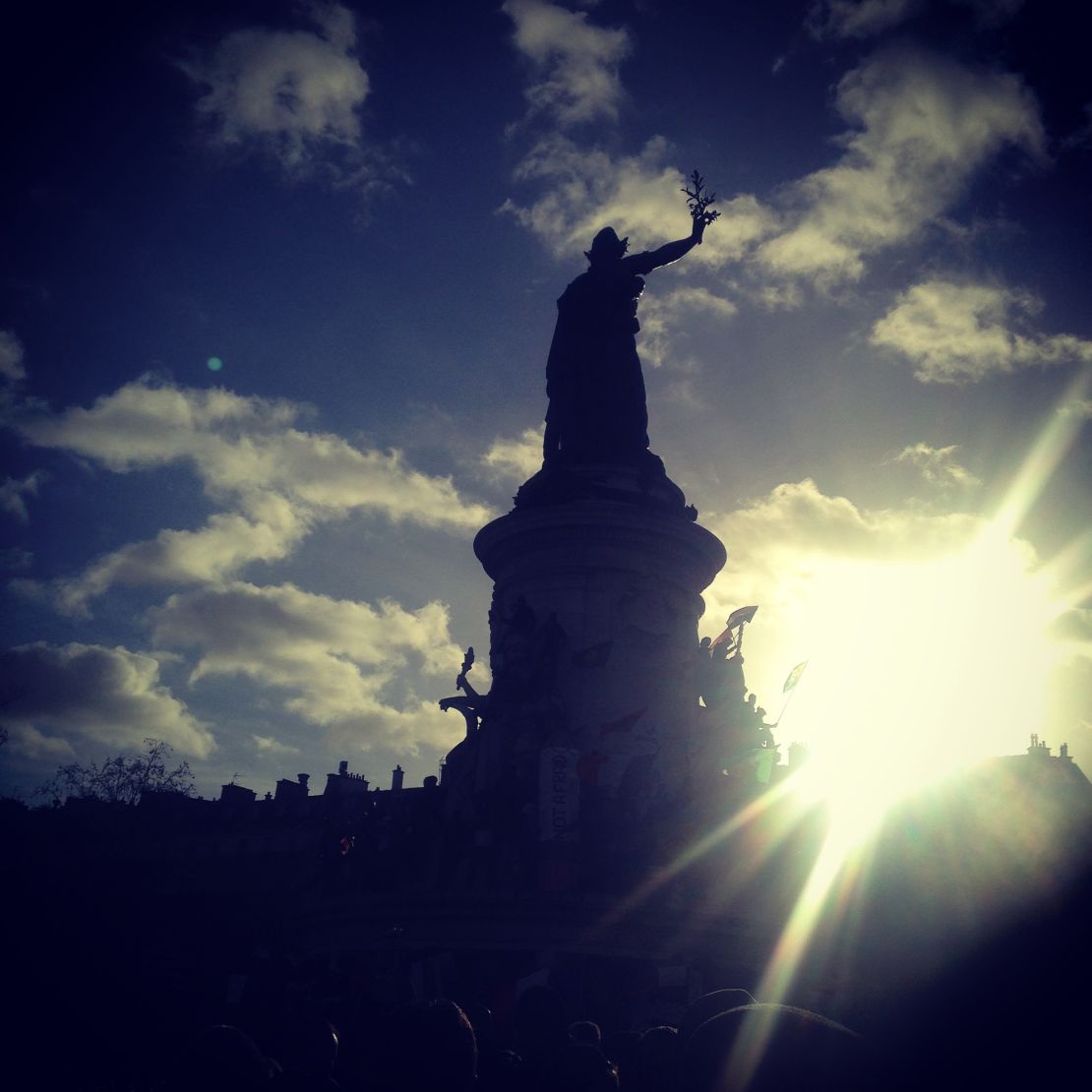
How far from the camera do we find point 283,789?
5225 cm

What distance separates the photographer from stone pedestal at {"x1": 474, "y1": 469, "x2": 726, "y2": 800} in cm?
1989

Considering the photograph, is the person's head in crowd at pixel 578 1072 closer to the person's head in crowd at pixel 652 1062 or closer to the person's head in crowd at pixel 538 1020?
the person's head in crowd at pixel 652 1062

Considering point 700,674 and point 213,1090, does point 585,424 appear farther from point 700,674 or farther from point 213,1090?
point 213,1090

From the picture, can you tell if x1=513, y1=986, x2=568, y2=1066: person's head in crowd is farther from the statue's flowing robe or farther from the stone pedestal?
the statue's flowing robe

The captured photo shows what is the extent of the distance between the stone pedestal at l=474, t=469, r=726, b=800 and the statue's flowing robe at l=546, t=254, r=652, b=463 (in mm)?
2620

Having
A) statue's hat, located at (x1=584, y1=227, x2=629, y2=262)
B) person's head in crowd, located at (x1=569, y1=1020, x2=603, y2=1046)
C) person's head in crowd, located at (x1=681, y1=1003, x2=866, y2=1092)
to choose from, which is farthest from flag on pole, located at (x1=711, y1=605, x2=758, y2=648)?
person's head in crowd, located at (x1=681, y1=1003, x2=866, y2=1092)

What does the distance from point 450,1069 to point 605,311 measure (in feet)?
75.4

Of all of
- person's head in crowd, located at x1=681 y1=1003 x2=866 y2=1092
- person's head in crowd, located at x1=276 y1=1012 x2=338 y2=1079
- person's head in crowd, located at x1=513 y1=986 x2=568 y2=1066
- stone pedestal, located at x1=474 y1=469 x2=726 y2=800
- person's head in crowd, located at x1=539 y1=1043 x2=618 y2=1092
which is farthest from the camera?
stone pedestal, located at x1=474 y1=469 x2=726 y2=800

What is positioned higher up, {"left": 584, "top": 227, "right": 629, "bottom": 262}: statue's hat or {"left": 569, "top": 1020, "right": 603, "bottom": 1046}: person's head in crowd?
{"left": 584, "top": 227, "right": 629, "bottom": 262}: statue's hat

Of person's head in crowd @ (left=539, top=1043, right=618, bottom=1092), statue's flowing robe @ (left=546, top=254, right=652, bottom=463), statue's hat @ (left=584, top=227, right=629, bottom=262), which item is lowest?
person's head in crowd @ (left=539, top=1043, right=618, bottom=1092)

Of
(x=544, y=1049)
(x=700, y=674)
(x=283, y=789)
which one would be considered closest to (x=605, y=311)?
(x=700, y=674)

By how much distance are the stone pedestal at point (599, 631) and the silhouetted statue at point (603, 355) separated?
2.67 meters

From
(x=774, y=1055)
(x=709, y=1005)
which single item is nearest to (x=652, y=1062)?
(x=709, y=1005)

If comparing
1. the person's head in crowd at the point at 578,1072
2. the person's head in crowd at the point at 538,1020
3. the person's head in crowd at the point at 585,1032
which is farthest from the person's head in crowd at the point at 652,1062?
the person's head in crowd at the point at 585,1032
